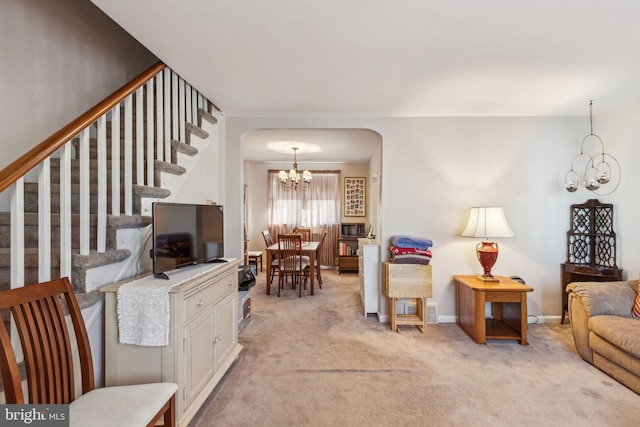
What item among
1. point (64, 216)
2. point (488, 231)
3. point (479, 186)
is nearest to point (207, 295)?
point (64, 216)

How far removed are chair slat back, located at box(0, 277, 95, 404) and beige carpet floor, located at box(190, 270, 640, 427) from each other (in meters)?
0.80

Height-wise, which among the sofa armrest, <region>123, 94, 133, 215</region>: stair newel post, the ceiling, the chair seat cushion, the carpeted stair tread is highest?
the ceiling

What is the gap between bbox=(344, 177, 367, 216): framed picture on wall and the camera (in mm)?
6711

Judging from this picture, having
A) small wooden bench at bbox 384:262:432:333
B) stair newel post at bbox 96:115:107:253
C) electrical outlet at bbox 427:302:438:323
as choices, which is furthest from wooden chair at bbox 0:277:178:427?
electrical outlet at bbox 427:302:438:323

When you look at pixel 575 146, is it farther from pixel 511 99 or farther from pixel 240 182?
pixel 240 182

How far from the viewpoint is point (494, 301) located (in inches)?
114

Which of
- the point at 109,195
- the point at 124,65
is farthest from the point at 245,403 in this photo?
the point at 124,65

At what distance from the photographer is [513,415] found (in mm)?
1864

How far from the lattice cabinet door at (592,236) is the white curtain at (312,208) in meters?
4.14

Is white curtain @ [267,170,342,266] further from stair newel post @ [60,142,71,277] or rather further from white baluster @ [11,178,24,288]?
white baluster @ [11,178,24,288]

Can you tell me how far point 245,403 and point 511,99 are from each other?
3443 mm

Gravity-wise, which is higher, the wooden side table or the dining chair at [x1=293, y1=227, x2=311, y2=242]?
the dining chair at [x1=293, y1=227, x2=311, y2=242]

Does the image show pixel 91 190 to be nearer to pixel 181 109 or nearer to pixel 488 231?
pixel 181 109

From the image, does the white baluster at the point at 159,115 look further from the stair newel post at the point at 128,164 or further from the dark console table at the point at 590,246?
the dark console table at the point at 590,246
